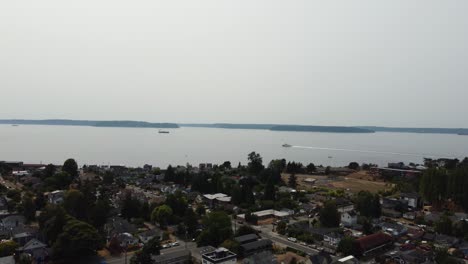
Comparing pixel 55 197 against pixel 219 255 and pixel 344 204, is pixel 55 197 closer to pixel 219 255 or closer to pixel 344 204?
pixel 219 255

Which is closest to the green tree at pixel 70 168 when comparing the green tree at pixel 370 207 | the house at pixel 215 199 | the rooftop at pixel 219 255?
the house at pixel 215 199

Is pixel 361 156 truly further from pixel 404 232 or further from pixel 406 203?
pixel 404 232

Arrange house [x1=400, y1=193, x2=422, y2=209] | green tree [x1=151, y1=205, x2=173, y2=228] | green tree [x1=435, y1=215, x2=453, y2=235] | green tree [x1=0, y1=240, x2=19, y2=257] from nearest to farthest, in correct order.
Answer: green tree [x1=0, y1=240, x2=19, y2=257], green tree [x1=435, y1=215, x2=453, y2=235], green tree [x1=151, y1=205, x2=173, y2=228], house [x1=400, y1=193, x2=422, y2=209]

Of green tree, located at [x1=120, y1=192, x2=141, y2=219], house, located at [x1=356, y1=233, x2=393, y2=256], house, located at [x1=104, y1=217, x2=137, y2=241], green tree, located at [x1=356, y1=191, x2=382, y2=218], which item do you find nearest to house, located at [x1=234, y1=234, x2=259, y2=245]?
house, located at [x1=356, y1=233, x2=393, y2=256]

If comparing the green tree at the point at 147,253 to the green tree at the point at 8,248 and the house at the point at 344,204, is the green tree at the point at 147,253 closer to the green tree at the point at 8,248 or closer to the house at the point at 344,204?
the green tree at the point at 8,248

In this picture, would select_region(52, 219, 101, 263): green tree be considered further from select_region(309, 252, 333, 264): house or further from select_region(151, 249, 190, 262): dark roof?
select_region(309, 252, 333, 264): house

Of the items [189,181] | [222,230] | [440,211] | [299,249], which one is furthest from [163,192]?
[440,211]
